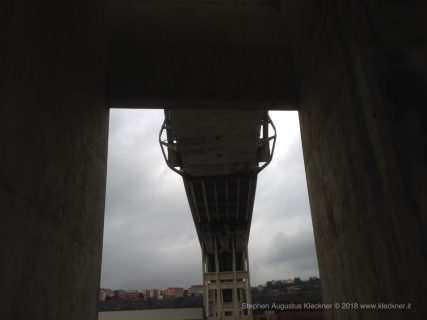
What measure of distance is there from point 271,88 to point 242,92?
47 cm

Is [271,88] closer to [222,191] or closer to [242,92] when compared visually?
[242,92]

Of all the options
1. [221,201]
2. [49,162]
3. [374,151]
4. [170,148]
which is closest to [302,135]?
[374,151]

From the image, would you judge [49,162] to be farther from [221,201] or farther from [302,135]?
[221,201]

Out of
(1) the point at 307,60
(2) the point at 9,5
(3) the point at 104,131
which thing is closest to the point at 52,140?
(2) the point at 9,5

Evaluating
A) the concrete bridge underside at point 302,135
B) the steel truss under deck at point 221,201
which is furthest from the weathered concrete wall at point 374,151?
the steel truss under deck at point 221,201

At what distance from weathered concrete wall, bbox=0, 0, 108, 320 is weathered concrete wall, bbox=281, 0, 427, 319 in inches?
102

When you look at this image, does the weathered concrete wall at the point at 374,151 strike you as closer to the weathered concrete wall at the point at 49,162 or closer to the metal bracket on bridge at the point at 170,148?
the weathered concrete wall at the point at 49,162

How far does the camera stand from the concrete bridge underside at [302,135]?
2449 millimetres

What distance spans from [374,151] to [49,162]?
2.61 meters

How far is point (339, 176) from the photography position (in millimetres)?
3625

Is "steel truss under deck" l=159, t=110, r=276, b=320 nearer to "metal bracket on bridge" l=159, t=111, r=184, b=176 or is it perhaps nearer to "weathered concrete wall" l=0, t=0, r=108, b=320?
"metal bracket on bridge" l=159, t=111, r=184, b=176

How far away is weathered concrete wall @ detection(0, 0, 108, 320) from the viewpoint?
2.36 meters

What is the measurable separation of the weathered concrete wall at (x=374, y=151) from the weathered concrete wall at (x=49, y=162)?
2.58 meters

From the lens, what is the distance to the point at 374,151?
2.78m
